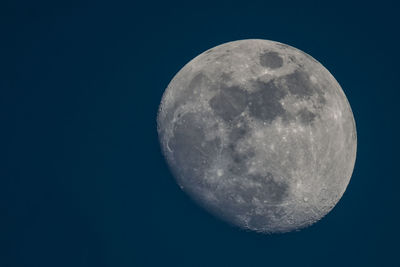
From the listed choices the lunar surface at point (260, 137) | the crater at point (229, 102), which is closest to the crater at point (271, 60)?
the lunar surface at point (260, 137)

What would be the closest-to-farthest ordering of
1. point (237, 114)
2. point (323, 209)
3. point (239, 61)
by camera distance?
point (237, 114) < point (239, 61) < point (323, 209)

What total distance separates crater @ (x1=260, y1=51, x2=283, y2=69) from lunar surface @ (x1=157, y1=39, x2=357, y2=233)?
28mm

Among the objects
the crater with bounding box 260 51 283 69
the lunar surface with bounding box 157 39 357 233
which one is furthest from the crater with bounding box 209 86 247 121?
the crater with bounding box 260 51 283 69

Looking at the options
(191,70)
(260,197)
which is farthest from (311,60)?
(260,197)

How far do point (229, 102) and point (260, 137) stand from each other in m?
1.26

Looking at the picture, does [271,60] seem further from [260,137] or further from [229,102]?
[260,137]

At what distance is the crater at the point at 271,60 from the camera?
369 inches

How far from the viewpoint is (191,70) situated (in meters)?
10.2

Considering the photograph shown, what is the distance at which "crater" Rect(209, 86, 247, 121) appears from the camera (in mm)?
8820

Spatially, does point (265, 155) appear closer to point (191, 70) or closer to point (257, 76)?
point (257, 76)

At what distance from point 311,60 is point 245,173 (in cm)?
433

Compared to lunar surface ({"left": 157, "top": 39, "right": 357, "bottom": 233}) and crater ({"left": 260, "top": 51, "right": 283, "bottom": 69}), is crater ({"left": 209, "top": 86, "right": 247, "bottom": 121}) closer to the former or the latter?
lunar surface ({"left": 157, "top": 39, "right": 357, "bottom": 233})

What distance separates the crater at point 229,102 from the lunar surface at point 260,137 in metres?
0.03

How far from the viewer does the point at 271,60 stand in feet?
31.1
